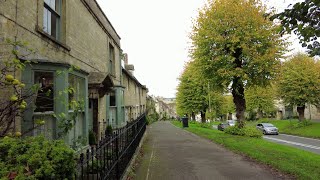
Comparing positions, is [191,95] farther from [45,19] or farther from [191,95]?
[45,19]

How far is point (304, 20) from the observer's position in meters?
5.20

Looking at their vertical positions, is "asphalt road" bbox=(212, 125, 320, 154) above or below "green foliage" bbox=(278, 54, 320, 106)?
below

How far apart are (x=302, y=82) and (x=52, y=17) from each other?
34.7 meters

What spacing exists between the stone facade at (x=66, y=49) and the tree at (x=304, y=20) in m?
4.01

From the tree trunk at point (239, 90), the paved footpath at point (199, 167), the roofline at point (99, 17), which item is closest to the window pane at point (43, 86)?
the paved footpath at point (199, 167)

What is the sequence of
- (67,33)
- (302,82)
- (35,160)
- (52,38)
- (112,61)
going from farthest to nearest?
(302,82)
(112,61)
(67,33)
(52,38)
(35,160)

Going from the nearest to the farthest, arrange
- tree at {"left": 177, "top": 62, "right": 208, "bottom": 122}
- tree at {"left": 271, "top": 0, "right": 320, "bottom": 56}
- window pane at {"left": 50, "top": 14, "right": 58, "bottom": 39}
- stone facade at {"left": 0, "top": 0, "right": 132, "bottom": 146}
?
tree at {"left": 271, "top": 0, "right": 320, "bottom": 56}
stone facade at {"left": 0, "top": 0, "right": 132, "bottom": 146}
window pane at {"left": 50, "top": 14, "right": 58, "bottom": 39}
tree at {"left": 177, "top": 62, "right": 208, "bottom": 122}

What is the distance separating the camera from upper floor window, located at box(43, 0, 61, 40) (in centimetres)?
805

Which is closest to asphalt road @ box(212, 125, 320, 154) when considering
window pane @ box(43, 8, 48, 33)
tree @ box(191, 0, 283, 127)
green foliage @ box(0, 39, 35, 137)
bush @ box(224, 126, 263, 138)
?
bush @ box(224, 126, 263, 138)

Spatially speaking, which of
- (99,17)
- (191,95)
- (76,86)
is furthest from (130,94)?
(76,86)

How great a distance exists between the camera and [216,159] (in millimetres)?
10578

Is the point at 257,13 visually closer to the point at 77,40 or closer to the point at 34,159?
the point at 77,40

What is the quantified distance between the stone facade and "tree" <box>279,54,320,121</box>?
27375 millimetres

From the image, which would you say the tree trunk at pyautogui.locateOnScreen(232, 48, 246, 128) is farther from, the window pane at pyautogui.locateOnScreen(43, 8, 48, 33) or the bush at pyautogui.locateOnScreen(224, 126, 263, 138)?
the window pane at pyautogui.locateOnScreen(43, 8, 48, 33)
